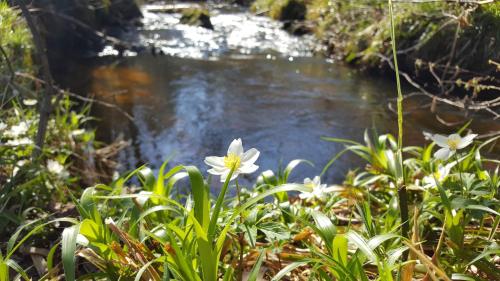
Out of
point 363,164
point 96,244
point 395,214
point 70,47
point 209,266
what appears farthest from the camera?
point 70,47

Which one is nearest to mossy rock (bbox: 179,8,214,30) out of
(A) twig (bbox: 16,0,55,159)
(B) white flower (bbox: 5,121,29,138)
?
(B) white flower (bbox: 5,121,29,138)

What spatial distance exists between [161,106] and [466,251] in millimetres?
4761

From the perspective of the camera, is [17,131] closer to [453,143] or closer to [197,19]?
[453,143]

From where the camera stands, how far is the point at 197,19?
11219 mm

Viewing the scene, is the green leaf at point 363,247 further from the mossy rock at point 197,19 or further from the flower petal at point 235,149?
the mossy rock at point 197,19

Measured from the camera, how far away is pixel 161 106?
607cm

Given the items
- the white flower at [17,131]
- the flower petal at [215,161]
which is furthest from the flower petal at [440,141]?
the white flower at [17,131]

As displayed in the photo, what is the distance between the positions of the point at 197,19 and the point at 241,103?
18.4 ft

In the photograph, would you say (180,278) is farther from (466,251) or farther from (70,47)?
(70,47)

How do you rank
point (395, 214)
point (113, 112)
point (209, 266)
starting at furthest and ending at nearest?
point (113, 112)
point (395, 214)
point (209, 266)

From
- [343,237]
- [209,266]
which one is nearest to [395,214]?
[343,237]

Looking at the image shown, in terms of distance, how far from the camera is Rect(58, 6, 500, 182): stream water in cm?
486

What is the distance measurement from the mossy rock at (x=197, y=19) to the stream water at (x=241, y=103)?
5.34 feet

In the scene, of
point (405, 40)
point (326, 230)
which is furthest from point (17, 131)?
point (405, 40)
